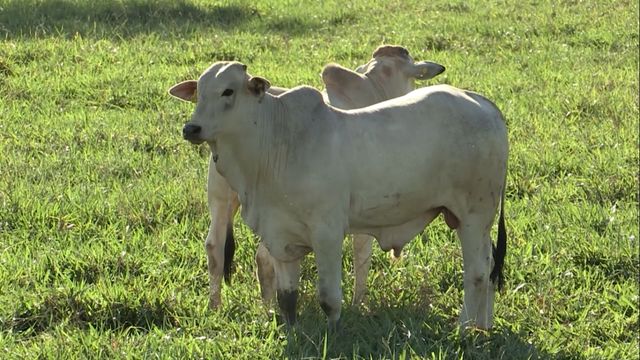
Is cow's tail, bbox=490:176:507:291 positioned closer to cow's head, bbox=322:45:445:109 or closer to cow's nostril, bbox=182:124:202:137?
cow's head, bbox=322:45:445:109

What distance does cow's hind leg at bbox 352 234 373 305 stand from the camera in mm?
5577

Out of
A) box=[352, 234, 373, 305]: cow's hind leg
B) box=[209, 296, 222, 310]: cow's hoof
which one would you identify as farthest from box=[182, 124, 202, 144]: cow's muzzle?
box=[352, 234, 373, 305]: cow's hind leg

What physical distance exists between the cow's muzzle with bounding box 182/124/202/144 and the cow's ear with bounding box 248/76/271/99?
→ 0.36m

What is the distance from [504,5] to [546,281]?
9.91 meters

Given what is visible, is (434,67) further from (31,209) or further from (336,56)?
(336,56)

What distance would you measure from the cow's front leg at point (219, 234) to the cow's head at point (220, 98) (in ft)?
2.23

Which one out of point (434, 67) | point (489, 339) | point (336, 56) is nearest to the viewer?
point (489, 339)

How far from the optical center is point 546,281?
5.84 meters

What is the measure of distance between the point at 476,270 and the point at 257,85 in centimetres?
146

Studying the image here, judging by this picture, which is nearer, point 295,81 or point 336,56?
point 295,81

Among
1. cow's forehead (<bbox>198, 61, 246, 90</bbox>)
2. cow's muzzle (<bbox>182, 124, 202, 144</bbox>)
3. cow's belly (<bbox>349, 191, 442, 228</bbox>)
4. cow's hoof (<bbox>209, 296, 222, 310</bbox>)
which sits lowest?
cow's hoof (<bbox>209, 296, 222, 310</bbox>)

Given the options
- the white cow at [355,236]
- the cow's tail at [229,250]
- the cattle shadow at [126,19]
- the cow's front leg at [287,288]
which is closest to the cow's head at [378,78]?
the white cow at [355,236]

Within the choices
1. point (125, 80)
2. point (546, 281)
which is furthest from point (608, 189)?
point (125, 80)

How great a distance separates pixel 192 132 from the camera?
4.52 metres
